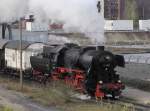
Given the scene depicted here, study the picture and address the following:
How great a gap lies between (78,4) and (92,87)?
4704mm

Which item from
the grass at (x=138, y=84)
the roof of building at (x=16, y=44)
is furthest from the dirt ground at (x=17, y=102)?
the grass at (x=138, y=84)

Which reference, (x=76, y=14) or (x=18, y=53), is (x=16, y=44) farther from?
(x=76, y=14)

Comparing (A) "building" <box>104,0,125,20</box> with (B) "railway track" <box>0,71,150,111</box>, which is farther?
(A) "building" <box>104,0,125,20</box>

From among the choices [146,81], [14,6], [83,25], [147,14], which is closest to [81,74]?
[83,25]

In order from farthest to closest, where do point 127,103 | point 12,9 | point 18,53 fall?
1. point 18,53
2. point 12,9
3. point 127,103

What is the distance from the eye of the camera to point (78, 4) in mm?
28266

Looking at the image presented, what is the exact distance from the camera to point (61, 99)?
86.1 feet

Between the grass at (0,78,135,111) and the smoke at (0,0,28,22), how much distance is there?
21.3ft

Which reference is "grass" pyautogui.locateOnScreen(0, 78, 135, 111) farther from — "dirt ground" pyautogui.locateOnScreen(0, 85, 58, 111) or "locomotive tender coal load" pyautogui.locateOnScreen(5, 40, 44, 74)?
"locomotive tender coal load" pyautogui.locateOnScreen(5, 40, 44, 74)

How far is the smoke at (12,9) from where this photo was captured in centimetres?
3634

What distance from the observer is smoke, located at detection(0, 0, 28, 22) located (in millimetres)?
36344

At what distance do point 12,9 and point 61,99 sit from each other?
13.7 meters

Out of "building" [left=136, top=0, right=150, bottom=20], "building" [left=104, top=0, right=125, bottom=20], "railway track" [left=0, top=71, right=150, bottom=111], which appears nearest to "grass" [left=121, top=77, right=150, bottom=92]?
"railway track" [left=0, top=71, right=150, bottom=111]

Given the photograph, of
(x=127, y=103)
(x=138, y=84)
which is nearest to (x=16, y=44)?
(x=138, y=84)
